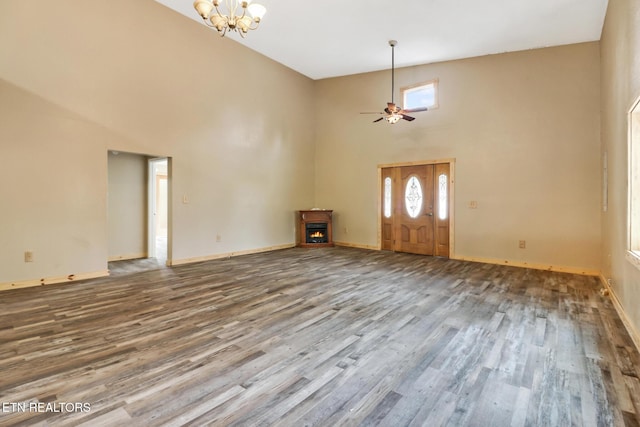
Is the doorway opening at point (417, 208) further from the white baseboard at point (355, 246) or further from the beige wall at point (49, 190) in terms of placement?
the beige wall at point (49, 190)

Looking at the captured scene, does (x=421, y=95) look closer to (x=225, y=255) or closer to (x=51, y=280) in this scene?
(x=225, y=255)

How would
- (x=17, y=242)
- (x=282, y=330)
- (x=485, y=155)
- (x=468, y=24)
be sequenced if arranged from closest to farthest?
1. (x=282, y=330)
2. (x=17, y=242)
3. (x=468, y=24)
4. (x=485, y=155)

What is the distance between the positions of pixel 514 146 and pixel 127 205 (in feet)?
25.3

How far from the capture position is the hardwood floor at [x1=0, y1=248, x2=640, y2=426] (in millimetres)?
1787

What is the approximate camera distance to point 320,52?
688 cm

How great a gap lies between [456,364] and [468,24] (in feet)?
17.8

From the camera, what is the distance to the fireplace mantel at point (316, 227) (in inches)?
324

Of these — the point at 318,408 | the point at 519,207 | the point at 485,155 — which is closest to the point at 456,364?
the point at 318,408

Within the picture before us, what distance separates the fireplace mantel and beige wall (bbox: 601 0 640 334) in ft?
17.7

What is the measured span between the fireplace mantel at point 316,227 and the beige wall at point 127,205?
11.7ft

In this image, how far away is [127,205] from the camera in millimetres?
6500

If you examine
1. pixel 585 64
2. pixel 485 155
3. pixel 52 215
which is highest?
pixel 585 64

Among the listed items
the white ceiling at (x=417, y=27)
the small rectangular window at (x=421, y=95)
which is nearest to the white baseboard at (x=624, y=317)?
the white ceiling at (x=417, y=27)

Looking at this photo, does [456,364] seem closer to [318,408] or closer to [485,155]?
[318,408]
